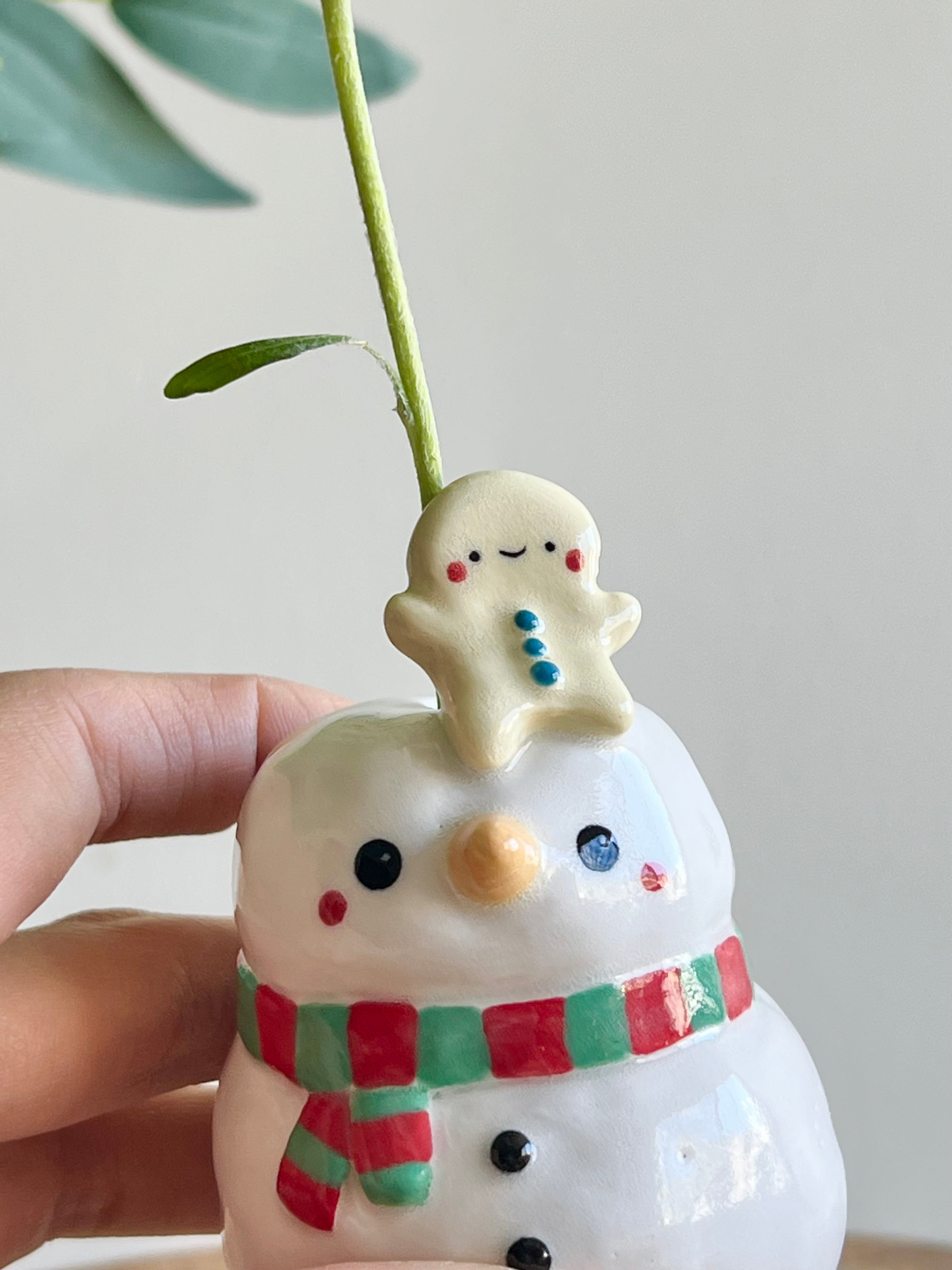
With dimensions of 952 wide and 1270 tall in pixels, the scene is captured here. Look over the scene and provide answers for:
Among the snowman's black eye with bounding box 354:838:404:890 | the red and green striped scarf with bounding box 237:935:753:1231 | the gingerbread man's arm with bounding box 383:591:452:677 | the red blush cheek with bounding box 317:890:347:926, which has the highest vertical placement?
the gingerbread man's arm with bounding box 383:591:452:677

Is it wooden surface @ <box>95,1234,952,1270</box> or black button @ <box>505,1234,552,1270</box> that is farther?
wooden surface @ <box>95,1234,952,1270</box>

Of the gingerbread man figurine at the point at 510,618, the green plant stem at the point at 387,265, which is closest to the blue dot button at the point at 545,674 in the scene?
the gingerbread man figurine at the point at 510,618

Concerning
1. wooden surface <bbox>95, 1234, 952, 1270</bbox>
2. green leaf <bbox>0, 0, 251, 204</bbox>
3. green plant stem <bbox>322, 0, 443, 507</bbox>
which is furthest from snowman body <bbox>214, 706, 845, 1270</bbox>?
green leaf <bbox>0, 0, 251, 204</bbox>

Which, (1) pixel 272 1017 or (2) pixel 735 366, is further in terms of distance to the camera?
(2) pixel 735 366

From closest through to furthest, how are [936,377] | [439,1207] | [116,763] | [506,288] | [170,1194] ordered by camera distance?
[439,1207], [116,763], [170,1194], [936,377], [506,288]

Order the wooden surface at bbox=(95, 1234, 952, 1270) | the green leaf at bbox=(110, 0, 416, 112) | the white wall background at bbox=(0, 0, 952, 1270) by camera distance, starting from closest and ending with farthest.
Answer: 1. the wooden surface at bbox=(95, 1234, 952, 1270)
2. the white wall background at bbox=(0, 0, 952, 1270)
3. the green leaf at bbox=(110, 0, 416, 112)

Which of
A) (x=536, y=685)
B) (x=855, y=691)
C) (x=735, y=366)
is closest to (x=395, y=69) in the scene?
(x=735, y=366)

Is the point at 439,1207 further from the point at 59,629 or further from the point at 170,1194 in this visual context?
the point at 59,629

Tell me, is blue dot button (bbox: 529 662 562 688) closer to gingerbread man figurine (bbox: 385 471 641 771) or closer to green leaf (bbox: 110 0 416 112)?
gingerbread man figurine (bbox: 385 471 641 771)
